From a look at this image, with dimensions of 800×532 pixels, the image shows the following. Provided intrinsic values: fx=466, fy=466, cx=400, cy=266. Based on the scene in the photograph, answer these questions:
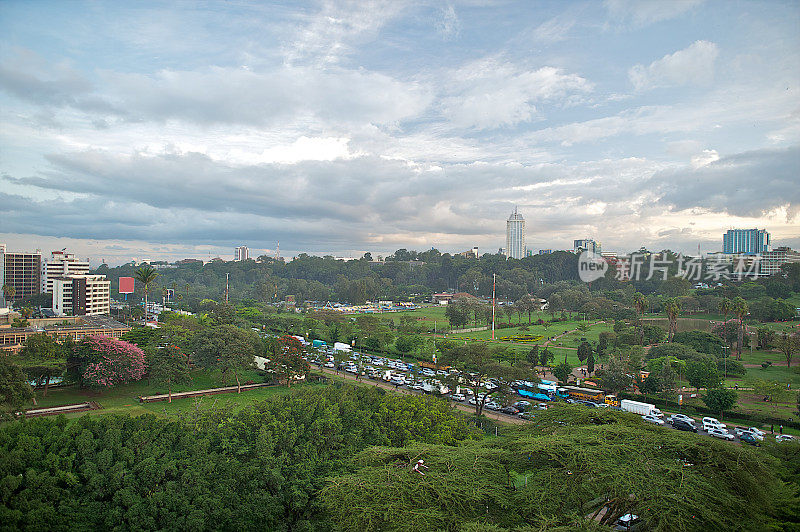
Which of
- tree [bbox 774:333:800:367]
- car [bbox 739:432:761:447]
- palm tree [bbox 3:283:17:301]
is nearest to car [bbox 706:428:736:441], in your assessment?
car [bbox 739:432:761:447]

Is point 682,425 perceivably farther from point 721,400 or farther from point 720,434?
point 721,400

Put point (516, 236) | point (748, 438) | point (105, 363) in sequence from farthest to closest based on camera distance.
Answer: point (516, 236) < point (105, 363) < point (748, 438)

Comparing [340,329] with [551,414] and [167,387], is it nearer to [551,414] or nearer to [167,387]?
[167,387]

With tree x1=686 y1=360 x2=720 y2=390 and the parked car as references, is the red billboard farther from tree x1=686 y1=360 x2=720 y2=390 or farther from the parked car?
tree x1=686 y1=360 x2=720 y2=390

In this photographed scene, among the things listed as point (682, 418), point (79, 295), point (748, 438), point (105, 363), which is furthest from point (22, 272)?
point (748, 438)

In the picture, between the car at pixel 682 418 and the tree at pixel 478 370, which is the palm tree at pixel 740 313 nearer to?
the car at pixel 682 418

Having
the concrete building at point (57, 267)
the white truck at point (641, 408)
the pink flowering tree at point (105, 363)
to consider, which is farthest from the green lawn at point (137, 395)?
the concrete building at point (57, 267)

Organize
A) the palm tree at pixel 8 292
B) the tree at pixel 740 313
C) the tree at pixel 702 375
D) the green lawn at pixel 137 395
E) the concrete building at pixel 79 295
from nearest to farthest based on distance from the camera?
the green lawn at pixel 137 395, the tree at pixel 702 375, the tree at pixel 740 313, the concrete building at pixel 79 295, the palm tree at pixel 8 292
